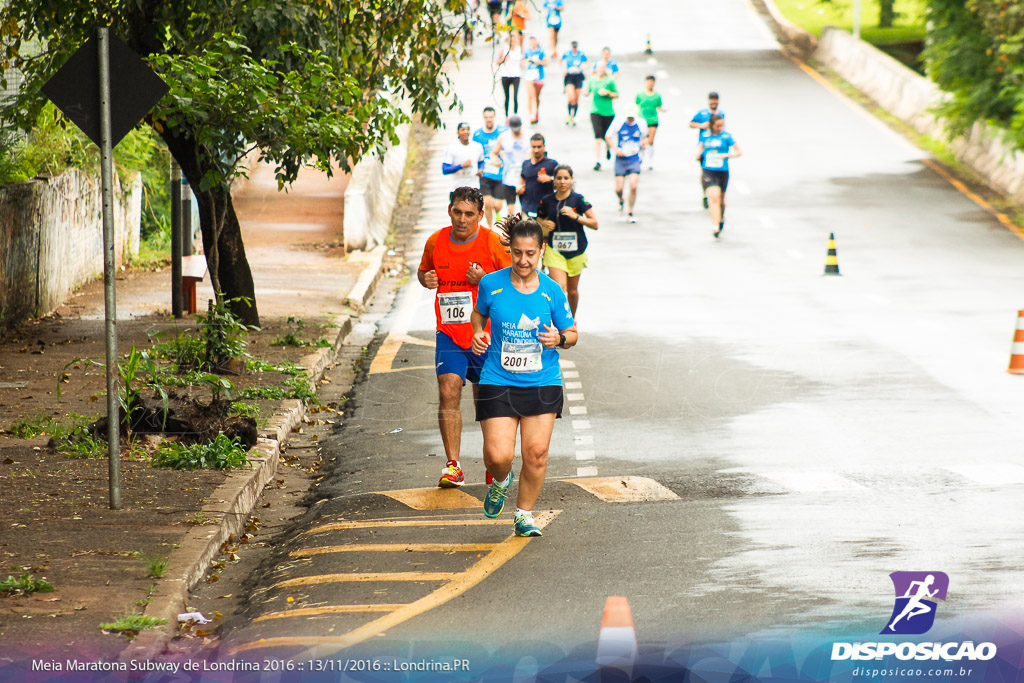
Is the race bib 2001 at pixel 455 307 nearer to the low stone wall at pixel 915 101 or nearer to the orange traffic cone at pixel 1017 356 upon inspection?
the orange traffic cone at pixel 1017 356

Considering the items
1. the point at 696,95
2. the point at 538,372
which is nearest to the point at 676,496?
the point at 538,372

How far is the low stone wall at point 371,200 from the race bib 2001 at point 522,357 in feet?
42.6

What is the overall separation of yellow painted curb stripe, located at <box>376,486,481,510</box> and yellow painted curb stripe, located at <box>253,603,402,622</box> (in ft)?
7.09

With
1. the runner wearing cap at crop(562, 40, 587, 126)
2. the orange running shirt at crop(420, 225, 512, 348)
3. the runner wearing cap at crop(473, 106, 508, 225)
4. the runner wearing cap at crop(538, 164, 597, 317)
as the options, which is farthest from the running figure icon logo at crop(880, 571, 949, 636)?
the runner wearing cap at crop(562, 40, 587, 126)

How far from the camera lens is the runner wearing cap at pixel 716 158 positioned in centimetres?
2278

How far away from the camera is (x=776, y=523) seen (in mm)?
8164

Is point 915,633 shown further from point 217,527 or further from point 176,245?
point 176,245

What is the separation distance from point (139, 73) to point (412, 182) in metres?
22.6

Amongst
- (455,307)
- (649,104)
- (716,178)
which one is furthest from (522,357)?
(649,104)

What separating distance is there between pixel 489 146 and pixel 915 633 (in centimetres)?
1811

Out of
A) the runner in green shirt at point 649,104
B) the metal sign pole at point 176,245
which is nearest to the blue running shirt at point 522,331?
the metal sign pole at point 176,245

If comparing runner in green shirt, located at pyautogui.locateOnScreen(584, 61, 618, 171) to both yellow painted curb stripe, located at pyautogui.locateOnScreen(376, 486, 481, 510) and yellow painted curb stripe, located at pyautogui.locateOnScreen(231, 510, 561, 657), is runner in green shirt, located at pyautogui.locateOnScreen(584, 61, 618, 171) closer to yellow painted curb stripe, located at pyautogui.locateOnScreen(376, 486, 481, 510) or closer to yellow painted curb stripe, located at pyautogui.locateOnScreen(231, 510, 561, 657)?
yellow painted curb stripe, located at pyautogui.locateOnScreen(376, 486, 481, 510)

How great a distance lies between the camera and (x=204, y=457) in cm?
979

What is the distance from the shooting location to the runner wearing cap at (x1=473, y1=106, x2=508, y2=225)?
23.0 m
